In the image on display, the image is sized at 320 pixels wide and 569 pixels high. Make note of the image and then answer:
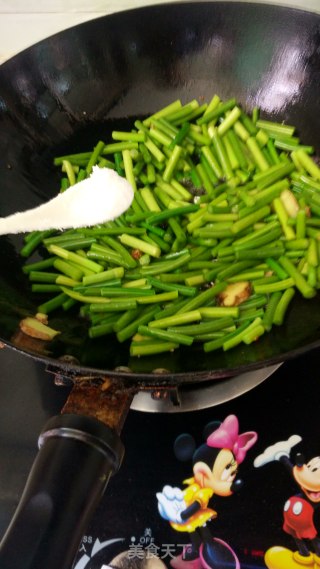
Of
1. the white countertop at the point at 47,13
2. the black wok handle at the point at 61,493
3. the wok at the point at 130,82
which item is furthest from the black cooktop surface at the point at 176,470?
the white countertop at the point at 47,13

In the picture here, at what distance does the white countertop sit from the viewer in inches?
67.2

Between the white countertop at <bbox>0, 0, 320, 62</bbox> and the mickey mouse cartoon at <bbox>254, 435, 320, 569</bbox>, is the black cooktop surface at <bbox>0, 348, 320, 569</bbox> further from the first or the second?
the white countertop at <bbox>0, 0, 320, 62</bbox>

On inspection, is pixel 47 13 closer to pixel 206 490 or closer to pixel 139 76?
pixel 139 76

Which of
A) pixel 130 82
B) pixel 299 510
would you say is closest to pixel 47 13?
pixel 130 82

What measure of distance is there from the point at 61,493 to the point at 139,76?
4.14 feet

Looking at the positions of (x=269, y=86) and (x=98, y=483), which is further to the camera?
(x=269, y=86)

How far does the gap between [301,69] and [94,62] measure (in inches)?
24.2

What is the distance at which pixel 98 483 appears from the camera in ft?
2.62

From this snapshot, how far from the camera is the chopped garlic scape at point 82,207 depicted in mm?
1340

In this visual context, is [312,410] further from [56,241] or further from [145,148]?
[145,148]

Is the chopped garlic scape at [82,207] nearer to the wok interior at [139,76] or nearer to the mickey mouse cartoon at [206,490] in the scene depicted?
the wok interior at [139,76]

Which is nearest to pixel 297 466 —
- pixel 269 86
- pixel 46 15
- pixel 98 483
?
pixel 98 483

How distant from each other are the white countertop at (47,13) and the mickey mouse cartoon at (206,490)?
1.37 m

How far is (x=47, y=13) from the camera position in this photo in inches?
69.5
